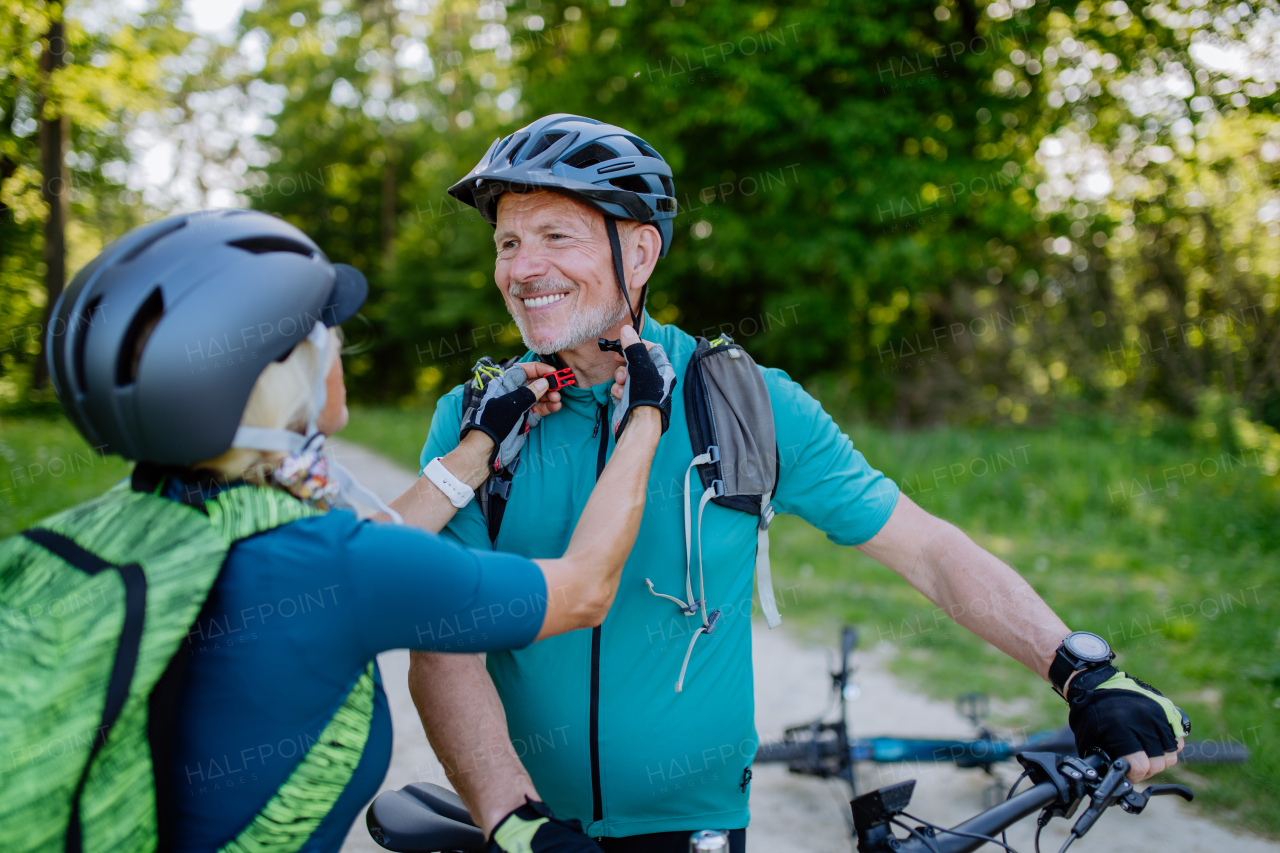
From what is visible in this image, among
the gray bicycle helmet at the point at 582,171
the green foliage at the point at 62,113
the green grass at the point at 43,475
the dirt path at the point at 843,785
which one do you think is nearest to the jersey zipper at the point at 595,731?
the gray bicycle helmet at the point at 582,171

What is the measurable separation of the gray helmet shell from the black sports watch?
1.59 meters

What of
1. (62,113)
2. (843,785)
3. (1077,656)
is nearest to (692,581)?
(1077,656)

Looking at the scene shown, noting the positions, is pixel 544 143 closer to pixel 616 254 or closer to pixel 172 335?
pixel 616 254

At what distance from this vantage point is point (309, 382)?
4.75 ft

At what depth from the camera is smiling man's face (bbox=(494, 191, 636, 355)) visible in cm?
230

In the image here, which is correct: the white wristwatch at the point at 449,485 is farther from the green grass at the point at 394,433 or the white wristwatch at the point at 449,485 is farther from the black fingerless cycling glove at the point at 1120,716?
the green grass at the point at 394,433

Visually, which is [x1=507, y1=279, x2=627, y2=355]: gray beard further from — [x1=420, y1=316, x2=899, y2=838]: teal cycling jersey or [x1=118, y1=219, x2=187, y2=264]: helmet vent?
[x1=118, y1=219, x2=187, y2=264]: helmet vent

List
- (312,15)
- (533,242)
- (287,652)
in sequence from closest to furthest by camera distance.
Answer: (287,652), (533,242), (312,15)

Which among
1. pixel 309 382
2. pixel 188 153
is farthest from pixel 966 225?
pixel 188 153

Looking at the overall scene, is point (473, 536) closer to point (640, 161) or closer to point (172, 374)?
point (172, 374)

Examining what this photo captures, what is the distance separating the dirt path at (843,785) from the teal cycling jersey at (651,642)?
1195 millimetres

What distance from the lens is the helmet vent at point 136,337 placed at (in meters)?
1.31

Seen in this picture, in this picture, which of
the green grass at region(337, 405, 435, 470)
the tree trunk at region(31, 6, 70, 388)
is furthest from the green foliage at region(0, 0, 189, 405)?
the green grass at region(337, 405, 435, 470)

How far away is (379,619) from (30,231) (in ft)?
87.1
